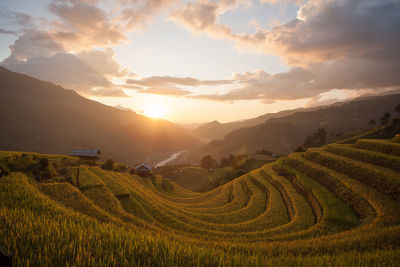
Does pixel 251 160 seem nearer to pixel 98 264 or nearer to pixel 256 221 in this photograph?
pixel 256 221

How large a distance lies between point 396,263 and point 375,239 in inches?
200

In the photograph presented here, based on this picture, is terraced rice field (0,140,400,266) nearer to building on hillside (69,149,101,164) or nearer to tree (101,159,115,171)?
tree (101,159,115,171)

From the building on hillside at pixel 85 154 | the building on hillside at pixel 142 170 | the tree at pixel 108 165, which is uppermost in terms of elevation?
the building on hillside at pixel 85 154

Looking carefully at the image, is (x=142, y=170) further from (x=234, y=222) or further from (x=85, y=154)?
(x=234, y=222)

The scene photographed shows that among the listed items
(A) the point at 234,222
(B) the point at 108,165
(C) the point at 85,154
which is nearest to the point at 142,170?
(B) the point at 108,165

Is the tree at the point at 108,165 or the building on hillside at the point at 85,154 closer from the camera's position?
the tree at the point at 108,165

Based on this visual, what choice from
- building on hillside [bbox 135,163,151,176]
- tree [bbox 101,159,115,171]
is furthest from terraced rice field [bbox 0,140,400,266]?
building on hillside [bbox 135,163,151,176]

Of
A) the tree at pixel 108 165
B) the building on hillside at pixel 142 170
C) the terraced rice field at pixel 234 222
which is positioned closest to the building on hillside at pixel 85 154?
the tree at pixel 108 165

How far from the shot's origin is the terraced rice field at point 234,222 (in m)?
3.92

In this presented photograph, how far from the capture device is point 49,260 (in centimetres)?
316

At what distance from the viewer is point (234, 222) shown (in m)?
17.2

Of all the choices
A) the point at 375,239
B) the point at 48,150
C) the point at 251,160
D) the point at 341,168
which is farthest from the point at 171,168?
the point at 48,150

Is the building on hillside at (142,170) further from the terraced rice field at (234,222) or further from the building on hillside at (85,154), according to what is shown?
the terraced rice field at (234,222)

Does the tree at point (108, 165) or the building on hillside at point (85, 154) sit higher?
the building on hillside at point (85, 154)
